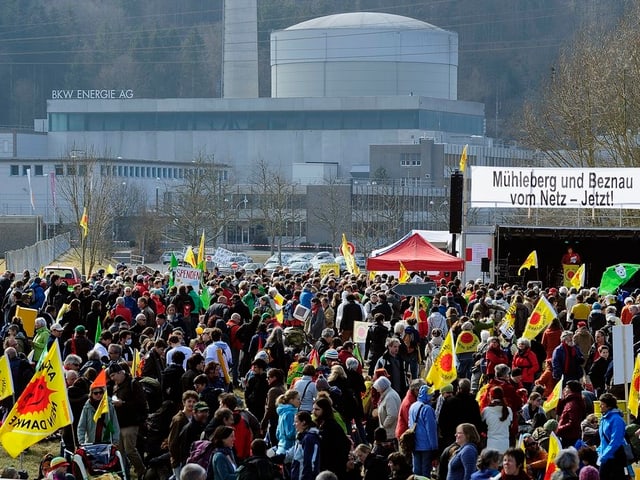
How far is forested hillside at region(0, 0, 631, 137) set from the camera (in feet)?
572

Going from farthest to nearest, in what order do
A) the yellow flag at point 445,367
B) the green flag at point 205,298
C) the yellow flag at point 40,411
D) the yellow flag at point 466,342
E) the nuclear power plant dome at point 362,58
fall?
1. the nuclear power plant dome at point 362,58
2. the green flag at point 205,298
3. the yellow flag at point 466,342
4. the yellow flag at point 445,367
5. the yellow flag at point 40,411

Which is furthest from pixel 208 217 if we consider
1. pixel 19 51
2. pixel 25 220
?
pixel 19 51

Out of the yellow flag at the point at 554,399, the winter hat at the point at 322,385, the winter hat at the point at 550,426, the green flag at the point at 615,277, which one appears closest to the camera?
the winter hat at the point at 550,426

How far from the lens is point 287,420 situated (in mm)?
13734

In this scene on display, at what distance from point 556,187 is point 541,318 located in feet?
54.5

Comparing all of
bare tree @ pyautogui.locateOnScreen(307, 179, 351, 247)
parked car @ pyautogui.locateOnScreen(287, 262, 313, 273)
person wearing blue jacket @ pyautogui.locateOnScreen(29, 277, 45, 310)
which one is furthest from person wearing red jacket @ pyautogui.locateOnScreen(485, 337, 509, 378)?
bare tree @ pyautogui.locateOnScreen(307, 179, 351, 247)

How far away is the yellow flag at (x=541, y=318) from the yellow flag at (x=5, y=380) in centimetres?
744

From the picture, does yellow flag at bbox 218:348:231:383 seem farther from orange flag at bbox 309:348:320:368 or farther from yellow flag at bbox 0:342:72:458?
yellow flag at bbox 0:342:72:458

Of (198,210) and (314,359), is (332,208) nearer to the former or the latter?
(198,210)

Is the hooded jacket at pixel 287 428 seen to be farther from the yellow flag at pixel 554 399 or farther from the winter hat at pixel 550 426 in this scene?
Answer: the yellow flag at pixel 554 399

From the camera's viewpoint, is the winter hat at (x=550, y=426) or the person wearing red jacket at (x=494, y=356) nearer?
the winter hat at (x=550, y=426)

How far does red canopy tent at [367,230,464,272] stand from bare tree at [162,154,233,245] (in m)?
50.9

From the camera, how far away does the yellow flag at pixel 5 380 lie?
1603 centimetres

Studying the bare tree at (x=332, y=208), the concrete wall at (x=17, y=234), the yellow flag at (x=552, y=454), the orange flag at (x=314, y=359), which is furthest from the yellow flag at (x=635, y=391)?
the bare tree at (x=332, y=208)
